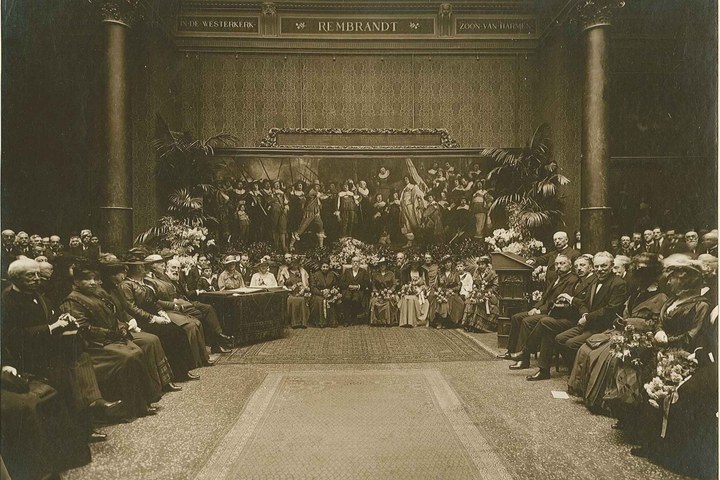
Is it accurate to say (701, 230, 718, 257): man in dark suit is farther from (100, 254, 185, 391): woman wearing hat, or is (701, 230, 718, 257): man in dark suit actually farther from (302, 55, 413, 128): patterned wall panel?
(302, 55, 413, 128): patterned wall panel

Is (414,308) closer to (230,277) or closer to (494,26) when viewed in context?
(230,277)

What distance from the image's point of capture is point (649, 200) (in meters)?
6.95

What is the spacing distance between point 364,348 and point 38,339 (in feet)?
13.4

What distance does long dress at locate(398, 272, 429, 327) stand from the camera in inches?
347

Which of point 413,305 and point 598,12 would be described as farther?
point 413,305

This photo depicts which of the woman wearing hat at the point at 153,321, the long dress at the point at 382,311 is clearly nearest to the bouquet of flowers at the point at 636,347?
the woman wearing hat at the point at 153,321

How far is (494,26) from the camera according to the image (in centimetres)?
959

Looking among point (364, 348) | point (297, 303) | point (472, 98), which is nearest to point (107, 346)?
point (364, 348)

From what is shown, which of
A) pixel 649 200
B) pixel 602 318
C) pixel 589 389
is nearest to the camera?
pixel 589 389

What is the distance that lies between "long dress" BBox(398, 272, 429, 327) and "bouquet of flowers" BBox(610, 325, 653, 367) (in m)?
4.92

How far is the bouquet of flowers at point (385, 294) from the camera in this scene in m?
8.83

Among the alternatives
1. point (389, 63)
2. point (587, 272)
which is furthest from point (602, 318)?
point (389, 63)

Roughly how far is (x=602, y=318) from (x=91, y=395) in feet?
15.4

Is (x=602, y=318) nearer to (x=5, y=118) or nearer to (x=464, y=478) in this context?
(x=464, y=478)
